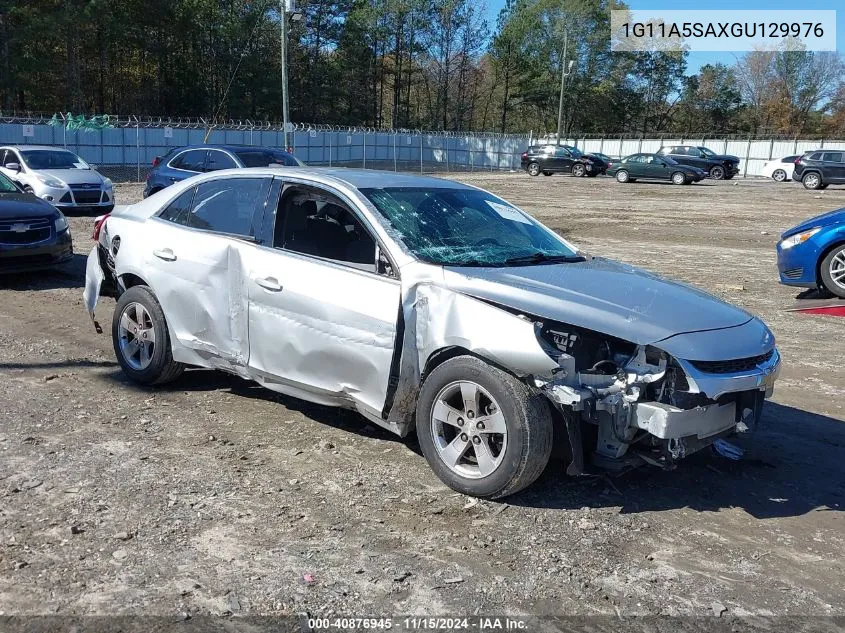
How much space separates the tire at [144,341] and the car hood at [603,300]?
→ 244cm

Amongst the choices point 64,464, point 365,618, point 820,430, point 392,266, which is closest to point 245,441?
point 64,464

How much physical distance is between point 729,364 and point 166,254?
3.78 m

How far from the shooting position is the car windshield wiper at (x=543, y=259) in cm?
491

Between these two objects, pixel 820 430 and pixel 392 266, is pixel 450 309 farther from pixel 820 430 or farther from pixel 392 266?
pixel 820 430

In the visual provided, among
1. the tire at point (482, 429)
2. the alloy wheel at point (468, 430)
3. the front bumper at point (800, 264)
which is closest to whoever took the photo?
the tire at point (482, 429)

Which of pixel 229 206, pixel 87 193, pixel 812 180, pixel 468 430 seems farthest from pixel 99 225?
pixel 812 180

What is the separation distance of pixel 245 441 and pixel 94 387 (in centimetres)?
171

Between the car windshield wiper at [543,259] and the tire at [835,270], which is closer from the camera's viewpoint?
the car windshield wiper at [543,259]

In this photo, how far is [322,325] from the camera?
4.78 m

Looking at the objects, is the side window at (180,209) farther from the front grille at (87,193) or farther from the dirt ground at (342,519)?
the front grille at (87,193)

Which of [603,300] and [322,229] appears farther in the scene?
[322,229]

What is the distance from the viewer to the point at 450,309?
4293 millimetres

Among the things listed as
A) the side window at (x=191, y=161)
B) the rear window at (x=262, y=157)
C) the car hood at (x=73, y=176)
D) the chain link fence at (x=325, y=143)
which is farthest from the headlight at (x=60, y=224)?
the chain link fence at (x=325, y=143)

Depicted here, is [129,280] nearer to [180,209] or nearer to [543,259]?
[180,209]
